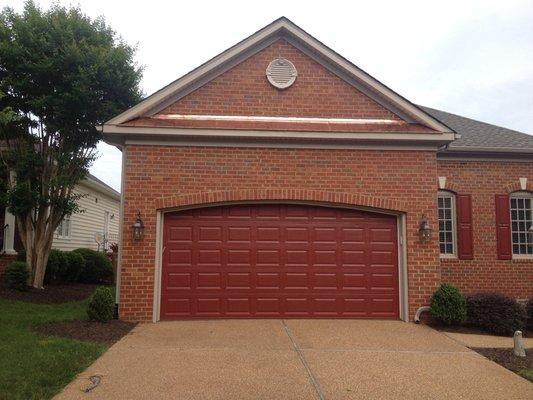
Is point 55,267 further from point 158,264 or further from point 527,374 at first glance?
point 527,374

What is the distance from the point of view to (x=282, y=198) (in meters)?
10.1

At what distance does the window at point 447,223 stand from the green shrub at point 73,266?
39.9 ft

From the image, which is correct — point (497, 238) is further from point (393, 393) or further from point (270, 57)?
point (393, 393)

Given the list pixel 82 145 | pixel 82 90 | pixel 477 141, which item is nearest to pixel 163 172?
pixel 82 90

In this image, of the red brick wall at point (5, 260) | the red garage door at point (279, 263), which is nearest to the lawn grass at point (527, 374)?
the red garage door at point (279, 263)

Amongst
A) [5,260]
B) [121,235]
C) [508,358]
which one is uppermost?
[121,235]

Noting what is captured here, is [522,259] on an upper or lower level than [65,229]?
lower

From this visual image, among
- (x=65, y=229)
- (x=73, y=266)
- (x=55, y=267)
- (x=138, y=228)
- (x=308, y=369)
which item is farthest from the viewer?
(x=65, y=229)

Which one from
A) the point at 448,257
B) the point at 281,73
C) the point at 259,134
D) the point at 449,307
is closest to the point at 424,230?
the point at 449,307

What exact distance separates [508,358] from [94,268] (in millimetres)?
14816

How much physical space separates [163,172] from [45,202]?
18.2 feet

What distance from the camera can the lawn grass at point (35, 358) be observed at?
18.1 feet

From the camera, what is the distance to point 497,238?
1312cm

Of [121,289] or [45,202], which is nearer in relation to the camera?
[121,289]
